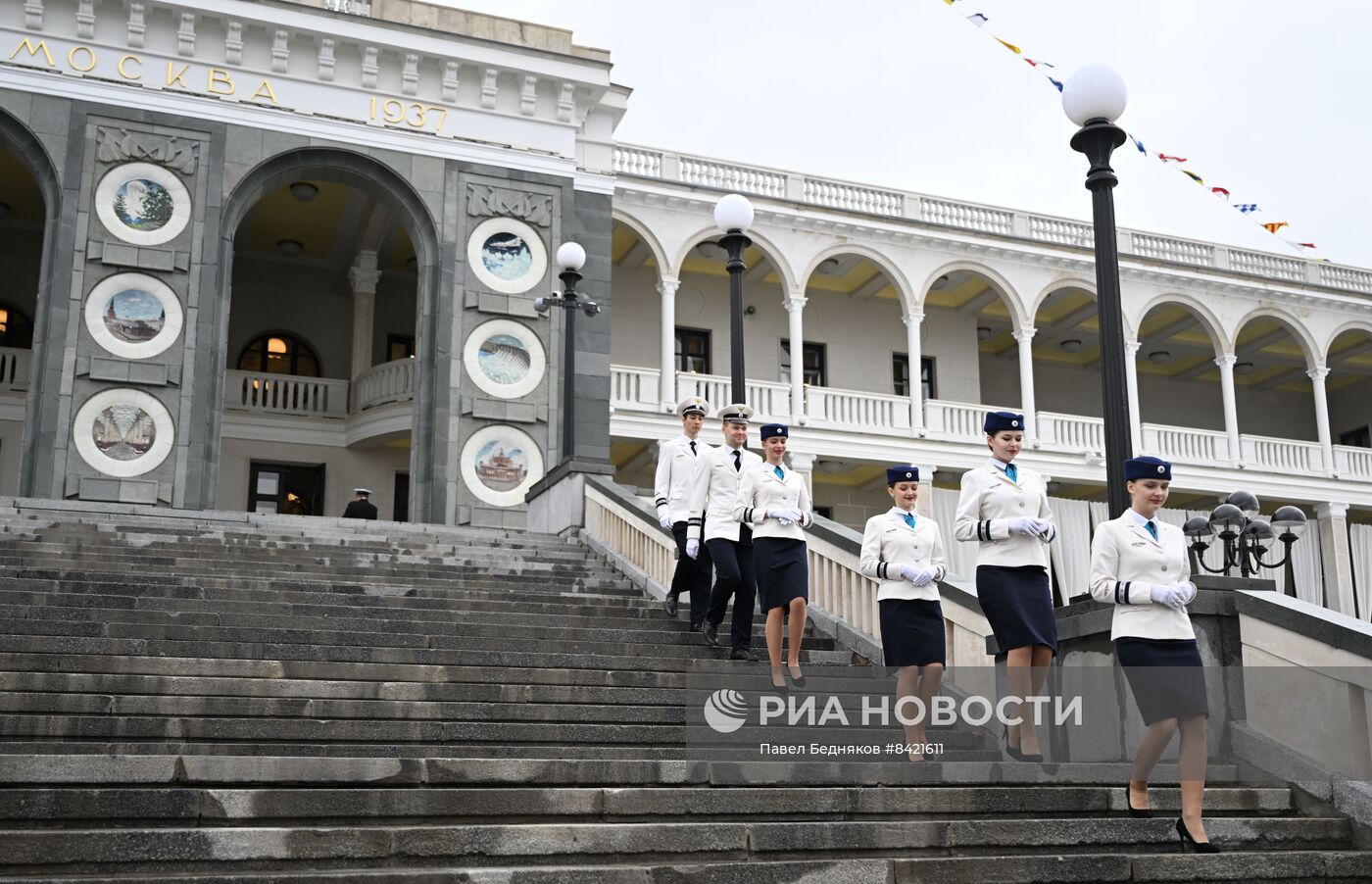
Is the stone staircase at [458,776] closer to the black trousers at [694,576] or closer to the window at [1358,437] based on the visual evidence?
the black trousers at [694,576]

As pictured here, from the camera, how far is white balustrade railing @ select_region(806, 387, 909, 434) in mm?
28156

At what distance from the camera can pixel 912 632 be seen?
7.36m

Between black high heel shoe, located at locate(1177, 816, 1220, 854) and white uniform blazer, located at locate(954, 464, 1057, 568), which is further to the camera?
white uniform blazer, located at locate(954, 464, 1057, 568)

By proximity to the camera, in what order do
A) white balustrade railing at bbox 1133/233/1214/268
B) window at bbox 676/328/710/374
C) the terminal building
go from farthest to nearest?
white balustrade railing at bbox 1133/233/1214/268
window at bbox 676/328/710/374
the terminal building

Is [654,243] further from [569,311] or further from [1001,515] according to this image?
[1001,515]

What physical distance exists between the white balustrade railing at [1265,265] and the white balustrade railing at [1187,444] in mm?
4407

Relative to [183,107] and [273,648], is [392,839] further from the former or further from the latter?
[183,107]

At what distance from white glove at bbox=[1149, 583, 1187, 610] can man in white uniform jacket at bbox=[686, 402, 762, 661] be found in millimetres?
3438

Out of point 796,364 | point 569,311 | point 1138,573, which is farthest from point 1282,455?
point 1138,573

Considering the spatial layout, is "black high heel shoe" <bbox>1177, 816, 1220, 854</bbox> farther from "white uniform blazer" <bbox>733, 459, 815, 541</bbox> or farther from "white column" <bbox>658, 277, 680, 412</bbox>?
"white column" <bbox>658, 277, 680, 412</bbox>

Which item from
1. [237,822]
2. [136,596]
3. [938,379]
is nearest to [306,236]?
[938,379]

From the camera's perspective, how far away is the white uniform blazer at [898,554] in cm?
748

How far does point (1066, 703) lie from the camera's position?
7523mm

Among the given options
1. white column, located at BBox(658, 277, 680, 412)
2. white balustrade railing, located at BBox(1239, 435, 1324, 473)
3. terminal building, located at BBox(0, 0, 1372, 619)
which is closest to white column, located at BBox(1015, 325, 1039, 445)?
terminal building, located at BBox(0, 0, 1372, 619)
